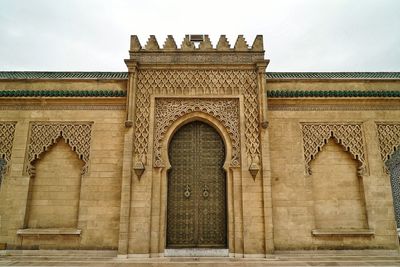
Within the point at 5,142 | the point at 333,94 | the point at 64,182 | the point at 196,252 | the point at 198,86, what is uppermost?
the point at 198,86

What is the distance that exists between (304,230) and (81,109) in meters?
6.87

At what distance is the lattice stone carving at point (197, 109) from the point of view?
7953 millimetres

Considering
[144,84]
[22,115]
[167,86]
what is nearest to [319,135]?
[167,86]

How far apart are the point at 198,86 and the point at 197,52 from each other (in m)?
1.03

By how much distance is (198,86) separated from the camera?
831 cm

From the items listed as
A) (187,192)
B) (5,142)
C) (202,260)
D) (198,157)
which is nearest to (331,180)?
(198,157)

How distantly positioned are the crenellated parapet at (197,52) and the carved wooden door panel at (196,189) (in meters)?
1.89

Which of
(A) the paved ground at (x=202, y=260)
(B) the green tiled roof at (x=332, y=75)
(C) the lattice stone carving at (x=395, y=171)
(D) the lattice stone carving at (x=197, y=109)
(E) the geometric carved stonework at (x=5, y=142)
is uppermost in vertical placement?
(B) the green tiled roof at (x=332, y=75)

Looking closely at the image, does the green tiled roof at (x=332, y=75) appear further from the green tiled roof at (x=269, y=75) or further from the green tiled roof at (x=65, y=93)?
the green tiled roof at (x=65, y=93)

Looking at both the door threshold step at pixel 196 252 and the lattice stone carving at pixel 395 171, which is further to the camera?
the lattice stone carving at pixel 395 171

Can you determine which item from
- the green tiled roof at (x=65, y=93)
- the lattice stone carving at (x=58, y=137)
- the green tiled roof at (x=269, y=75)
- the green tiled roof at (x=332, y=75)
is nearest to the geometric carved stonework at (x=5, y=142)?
the lattice stone carving at (x=58, y=137)

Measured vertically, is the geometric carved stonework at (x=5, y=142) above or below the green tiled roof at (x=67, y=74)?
below

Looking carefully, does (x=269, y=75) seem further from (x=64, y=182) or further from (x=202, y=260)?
(x=64, y=182)

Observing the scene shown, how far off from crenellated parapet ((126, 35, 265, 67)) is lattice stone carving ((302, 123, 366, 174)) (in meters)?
2.50
